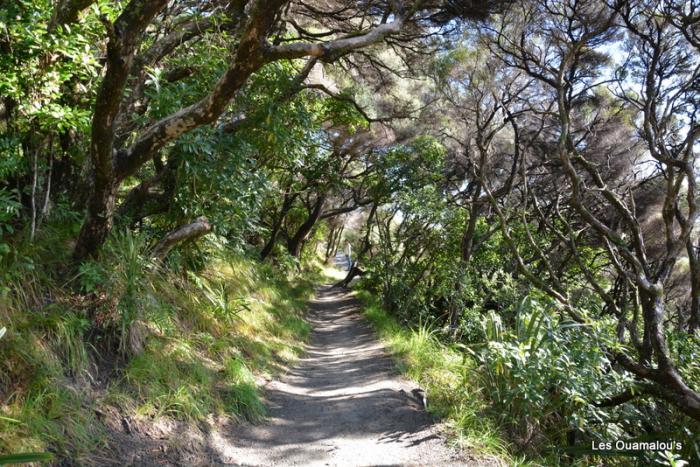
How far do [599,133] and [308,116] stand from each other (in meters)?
6.51

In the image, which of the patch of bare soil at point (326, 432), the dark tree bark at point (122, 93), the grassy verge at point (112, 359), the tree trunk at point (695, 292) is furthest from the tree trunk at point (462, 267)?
the dark tree bark at point (122, 93)

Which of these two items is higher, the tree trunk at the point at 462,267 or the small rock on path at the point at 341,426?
the tree trunk at the point at 462,267

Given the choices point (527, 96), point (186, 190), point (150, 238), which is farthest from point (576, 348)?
point (527, 96)

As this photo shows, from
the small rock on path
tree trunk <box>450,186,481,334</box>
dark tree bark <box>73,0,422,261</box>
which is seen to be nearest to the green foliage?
the small rock on path

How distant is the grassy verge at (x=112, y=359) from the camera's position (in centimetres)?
277

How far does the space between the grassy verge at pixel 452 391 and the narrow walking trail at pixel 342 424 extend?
16cm

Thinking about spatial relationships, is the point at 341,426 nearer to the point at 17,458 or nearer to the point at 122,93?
the point at 17,458

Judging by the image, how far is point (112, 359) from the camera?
12.0 ft

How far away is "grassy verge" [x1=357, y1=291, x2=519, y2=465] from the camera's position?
360cm

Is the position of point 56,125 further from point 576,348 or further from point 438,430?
point 576,348

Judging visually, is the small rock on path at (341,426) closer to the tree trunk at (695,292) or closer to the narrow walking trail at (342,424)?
the narrow walking trail at (342,424)

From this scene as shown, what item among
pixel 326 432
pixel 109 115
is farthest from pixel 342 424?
pixel 109 115

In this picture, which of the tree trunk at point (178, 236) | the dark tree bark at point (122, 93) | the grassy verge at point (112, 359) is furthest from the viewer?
the tree trunk at point (178, 236)

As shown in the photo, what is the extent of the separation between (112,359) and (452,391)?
312cm
